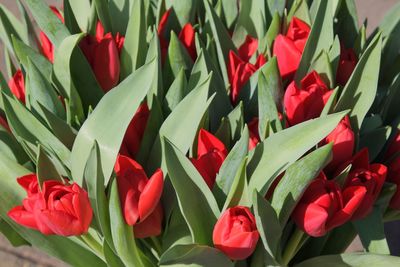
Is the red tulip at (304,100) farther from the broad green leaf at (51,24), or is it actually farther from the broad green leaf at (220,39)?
the broad green leaf at (51,24)

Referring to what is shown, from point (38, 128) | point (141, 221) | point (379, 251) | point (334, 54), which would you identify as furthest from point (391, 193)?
point (38, 128)

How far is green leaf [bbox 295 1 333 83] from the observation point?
31.0 inches

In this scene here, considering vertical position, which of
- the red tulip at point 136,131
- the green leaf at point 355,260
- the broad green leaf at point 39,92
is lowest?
the green leaf at point 355,260

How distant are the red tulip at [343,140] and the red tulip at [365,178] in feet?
0.04

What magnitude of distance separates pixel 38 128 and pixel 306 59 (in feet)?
1.04

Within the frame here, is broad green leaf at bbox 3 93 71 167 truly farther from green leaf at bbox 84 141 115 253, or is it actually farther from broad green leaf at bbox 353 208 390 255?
broad green leaf at bbox 353 208 390 255

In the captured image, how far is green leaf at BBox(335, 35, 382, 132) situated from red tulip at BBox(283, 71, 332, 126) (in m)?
0.02

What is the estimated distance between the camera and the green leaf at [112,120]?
0.64 meters

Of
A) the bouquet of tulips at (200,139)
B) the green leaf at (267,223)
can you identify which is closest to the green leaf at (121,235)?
the bouquet of tulips at (200,139)

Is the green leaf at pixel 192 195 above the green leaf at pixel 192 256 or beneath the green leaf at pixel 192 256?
above

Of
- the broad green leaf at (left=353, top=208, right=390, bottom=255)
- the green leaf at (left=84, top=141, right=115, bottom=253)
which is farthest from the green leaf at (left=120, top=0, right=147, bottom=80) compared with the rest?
the broad green leaf at (left=353, top=208, right=390, bottom=255)

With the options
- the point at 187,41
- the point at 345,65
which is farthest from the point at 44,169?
the point at 345,65

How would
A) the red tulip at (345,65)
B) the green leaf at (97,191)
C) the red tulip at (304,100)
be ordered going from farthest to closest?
the red tulip at (345,65) → the red tulip at (304,100) → the green leaf at (97,191)

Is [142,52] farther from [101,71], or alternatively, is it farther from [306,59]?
[306,59]
